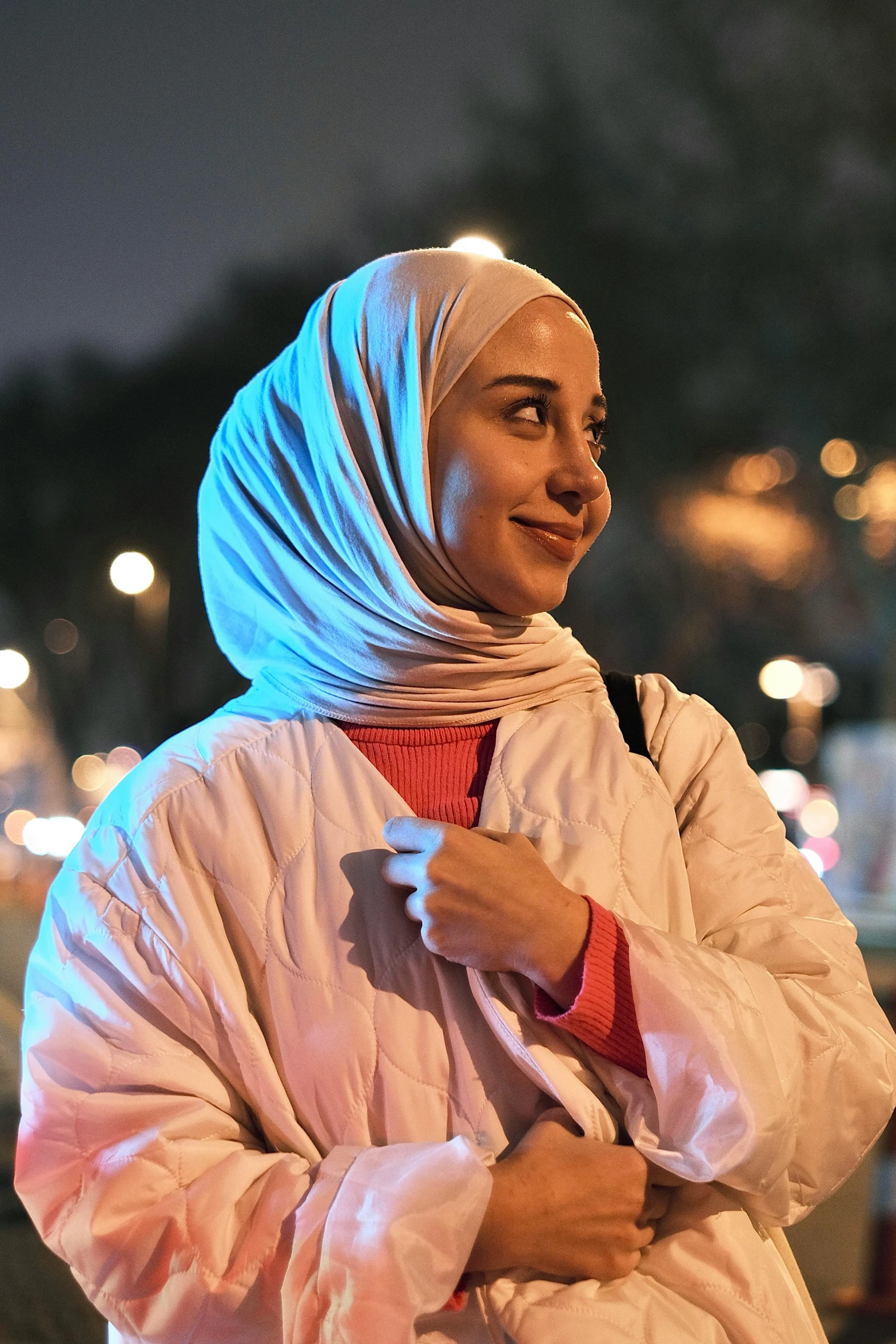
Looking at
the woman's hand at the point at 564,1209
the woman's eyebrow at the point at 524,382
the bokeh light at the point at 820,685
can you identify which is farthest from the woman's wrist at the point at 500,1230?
the bokeh light at the point at 820,685

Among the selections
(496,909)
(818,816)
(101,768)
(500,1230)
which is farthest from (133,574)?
(101,768)

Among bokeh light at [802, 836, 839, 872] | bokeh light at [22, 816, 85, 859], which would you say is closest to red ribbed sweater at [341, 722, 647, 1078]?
bokeh light at [22, 816, 85, 859]

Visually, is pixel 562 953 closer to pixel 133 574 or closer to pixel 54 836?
pixel 133 574

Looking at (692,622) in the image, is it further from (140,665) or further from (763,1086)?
(763,1086)

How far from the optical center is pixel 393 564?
72.7 inches

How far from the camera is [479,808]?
1850 millimetres

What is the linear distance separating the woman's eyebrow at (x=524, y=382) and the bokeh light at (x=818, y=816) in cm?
2374

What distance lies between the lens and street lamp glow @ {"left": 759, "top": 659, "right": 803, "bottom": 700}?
22.9 m

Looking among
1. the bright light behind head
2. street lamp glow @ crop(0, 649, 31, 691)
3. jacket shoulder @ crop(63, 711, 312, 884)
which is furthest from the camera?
street lamp glow @ crop(0, 649, 31, 691)

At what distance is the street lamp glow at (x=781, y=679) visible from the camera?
2294cm

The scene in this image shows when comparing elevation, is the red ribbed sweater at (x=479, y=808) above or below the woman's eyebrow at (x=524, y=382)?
below

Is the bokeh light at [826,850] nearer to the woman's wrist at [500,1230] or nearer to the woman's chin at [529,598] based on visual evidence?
the woman's chin at [529,598]

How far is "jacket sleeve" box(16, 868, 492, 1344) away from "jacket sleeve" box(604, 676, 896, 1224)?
0.27 meters

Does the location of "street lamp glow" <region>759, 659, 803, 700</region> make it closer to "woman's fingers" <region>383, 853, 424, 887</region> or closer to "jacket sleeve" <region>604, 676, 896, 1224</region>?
"jacket sleeve" <region>604, 676, 896, 1224</region>
